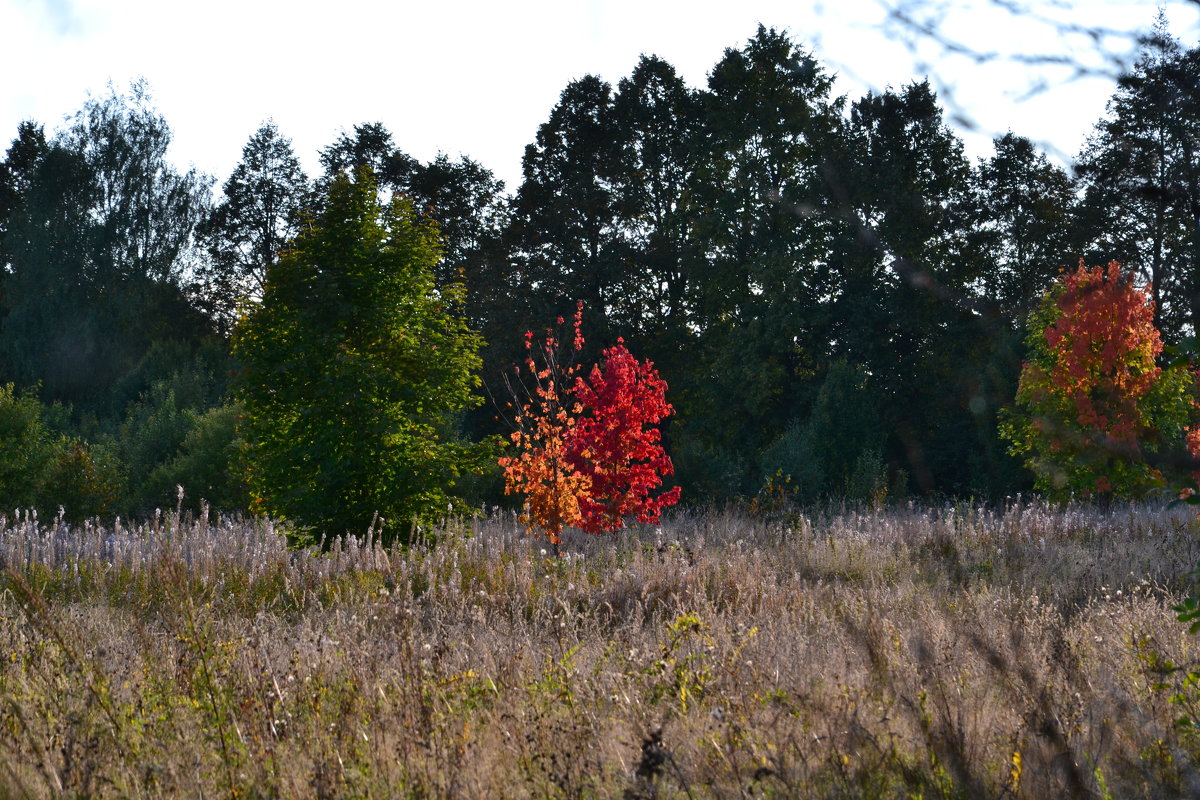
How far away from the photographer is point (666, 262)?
28.2 metres

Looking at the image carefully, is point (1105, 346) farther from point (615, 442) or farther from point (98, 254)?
point (98, 254)

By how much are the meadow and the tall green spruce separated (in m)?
2.50

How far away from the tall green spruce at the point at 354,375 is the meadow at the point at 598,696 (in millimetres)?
2503

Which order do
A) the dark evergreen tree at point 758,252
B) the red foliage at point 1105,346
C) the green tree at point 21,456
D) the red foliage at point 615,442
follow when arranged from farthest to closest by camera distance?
1. the dark evergreen tree at point 758,252
2. the green tree at point 21,456
3. the red foliage at point 1105,346
4. the red foliage at point 615,442

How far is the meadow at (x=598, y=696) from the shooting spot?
141 inches

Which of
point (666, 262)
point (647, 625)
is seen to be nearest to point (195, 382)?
point (666, 262)

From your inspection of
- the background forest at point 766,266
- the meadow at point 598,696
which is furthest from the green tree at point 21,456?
the meadow at point 598,696

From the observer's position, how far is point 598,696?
4695mm

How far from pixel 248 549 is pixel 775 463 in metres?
14.0

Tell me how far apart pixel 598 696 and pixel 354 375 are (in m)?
6.38

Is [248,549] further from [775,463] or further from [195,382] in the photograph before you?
[195,382]

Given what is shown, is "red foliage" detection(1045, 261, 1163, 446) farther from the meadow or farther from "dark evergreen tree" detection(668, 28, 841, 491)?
"dark evergreen tree" detection(668, 28, 841, 491)

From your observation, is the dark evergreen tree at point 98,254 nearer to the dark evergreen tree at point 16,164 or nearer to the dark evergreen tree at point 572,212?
the dark evergreen tree at point 16,164

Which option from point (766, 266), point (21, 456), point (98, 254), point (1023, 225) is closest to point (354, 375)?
point (21, 456)
